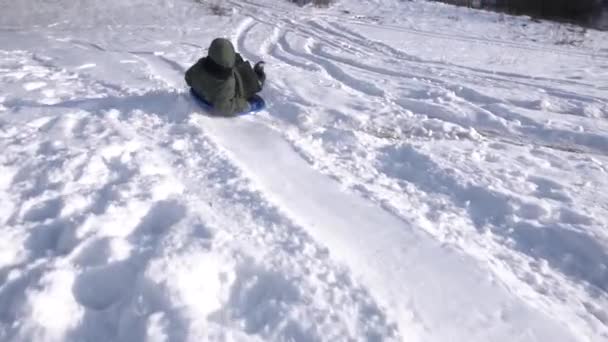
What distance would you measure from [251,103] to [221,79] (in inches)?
21.7

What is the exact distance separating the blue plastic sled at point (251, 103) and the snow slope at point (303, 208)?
0.10m

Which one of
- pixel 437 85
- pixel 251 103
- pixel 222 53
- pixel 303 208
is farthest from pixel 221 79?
pixel 437 85

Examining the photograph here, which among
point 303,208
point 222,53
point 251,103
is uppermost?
point 222,53

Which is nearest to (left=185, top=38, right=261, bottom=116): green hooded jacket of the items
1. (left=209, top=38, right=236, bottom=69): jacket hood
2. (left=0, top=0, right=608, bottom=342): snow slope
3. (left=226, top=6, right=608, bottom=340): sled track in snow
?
(left=209, top=38, right=236, bottom=69): jacket hood

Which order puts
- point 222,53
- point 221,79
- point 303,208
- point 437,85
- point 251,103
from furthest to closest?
point 437,85, point 251,103, point 221,79, point 222,53, point 303,208

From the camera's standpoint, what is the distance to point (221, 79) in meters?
4.21

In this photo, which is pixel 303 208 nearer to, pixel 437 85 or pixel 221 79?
pixel 221 79

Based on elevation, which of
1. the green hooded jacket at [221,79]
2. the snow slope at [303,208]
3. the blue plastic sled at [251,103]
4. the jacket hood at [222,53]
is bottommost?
the snow slope at [303,208]

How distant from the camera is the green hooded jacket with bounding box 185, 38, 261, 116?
4.09m

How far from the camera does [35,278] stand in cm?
220

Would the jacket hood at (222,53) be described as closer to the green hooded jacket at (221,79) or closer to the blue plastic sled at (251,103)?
the green hooded jacket at (221,79)

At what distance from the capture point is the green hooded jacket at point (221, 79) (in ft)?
13.4

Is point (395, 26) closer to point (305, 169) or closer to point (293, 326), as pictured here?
point (305, 169)

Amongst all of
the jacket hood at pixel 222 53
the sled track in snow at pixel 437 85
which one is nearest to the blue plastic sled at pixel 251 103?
the jacket hood at pixel 222 53
